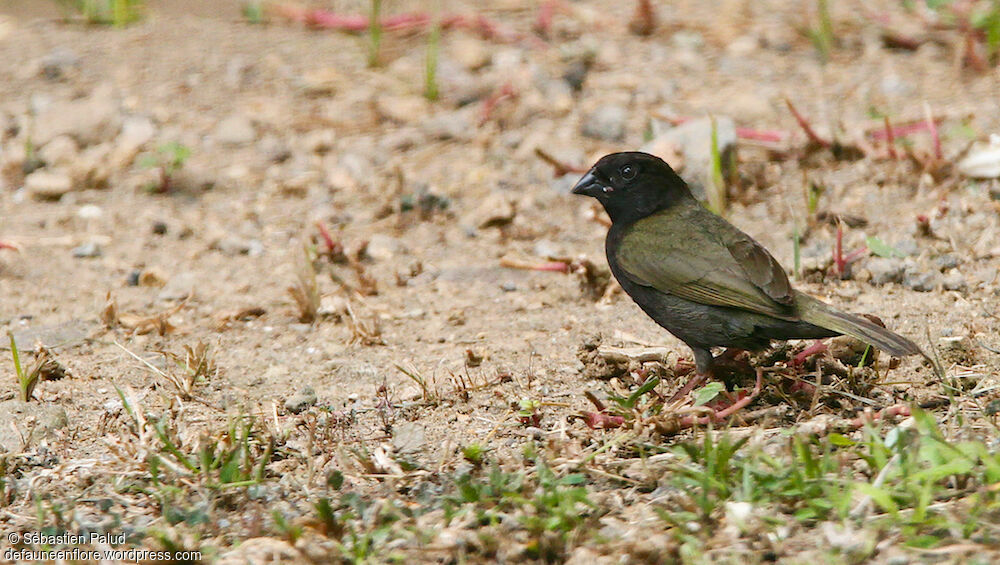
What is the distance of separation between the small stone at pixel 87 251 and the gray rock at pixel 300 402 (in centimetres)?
205

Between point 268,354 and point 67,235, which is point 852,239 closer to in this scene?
point 268,354

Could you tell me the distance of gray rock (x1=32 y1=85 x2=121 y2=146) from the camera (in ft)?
21.6

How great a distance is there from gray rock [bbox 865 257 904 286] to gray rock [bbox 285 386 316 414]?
97.9 inches

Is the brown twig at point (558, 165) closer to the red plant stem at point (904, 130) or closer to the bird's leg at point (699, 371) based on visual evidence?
the red plant stem at point (904, 130)

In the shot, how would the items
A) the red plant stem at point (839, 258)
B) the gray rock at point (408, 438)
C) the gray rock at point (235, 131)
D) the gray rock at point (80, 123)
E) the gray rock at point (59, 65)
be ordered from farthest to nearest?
the gray rock at point (59, 65)
the gray rock at point (235, 131)
the gray rock at point (80, 123)
the red plant stem at point (839, 258)
the gray rock at point (408, 438)

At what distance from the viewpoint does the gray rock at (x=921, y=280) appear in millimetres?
4828

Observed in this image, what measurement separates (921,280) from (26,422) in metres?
3.59

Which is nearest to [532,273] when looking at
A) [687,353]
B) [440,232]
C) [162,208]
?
[440,232]

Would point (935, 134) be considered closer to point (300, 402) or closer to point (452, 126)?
point (452, 126)

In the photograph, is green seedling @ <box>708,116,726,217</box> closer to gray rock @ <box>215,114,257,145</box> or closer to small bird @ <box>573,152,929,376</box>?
small bird @ <box>573,152,929,376</box>

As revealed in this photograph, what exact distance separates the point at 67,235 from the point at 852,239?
392 cm

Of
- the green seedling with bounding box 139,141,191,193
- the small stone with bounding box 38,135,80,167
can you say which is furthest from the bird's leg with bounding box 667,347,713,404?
the small stone with bounding box 38,135,80,167

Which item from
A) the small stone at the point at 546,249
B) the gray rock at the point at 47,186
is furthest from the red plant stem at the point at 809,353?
the gray rock at the point at 47,186

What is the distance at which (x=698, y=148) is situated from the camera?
582 cm
